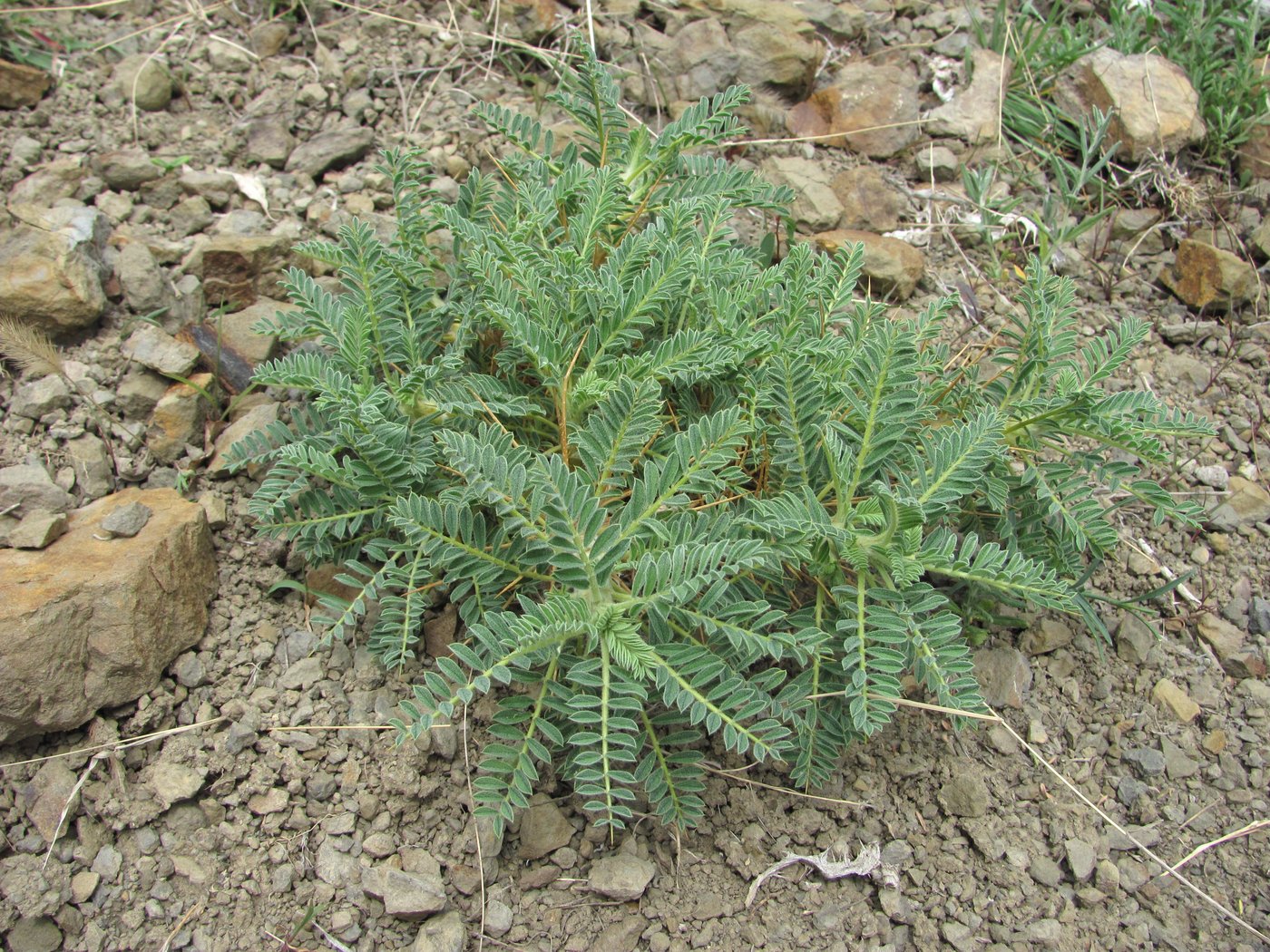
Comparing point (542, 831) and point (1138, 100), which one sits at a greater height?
point (1138, 100)

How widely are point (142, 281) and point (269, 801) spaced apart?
1606 mm

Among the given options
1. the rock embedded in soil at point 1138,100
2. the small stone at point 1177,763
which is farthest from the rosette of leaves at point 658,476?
the rock embedded in soil at point 1138,100

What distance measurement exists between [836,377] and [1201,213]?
2.07m

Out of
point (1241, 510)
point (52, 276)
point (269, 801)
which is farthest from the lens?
point (1241, 510)

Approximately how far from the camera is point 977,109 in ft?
12.3

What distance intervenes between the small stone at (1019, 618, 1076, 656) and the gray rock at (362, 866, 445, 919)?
1558 millimetres

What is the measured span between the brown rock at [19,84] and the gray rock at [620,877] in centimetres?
311

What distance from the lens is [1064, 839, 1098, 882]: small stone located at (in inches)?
87.2

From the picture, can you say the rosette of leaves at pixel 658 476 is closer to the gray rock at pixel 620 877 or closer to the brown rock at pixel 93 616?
the gray rock at pixel 620 877

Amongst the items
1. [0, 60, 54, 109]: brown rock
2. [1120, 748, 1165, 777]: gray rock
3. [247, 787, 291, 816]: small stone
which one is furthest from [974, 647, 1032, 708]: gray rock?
[0, 60, 54, 109]: brown rock

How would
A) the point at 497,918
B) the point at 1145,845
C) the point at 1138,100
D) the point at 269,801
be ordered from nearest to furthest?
the point at 497,918 < the point at 269,801 < the point at 1145,845 < the point at 1138,100

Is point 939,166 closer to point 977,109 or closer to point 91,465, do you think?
point 977,109

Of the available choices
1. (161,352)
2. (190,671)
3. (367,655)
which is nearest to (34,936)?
(190,671)

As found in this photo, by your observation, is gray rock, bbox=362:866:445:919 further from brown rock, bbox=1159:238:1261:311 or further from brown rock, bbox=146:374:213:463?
brown rock, bbox=1159:238:1261:311
